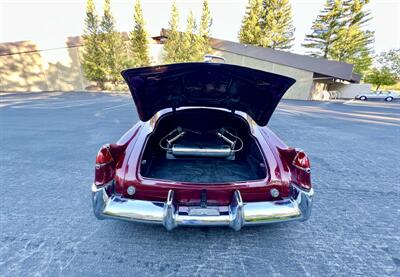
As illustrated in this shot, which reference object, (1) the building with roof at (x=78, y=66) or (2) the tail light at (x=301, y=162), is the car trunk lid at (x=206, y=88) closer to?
(2) the tail light at (x=301, y=162)

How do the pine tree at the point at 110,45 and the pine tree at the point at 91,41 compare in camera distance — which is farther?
the pine tree at the point at 110,45

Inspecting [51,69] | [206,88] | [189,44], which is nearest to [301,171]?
[206,88]

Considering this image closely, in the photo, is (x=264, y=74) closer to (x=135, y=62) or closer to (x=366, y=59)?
(x=135, y=62)

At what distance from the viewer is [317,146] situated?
457cm

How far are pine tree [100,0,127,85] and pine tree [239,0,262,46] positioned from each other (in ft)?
55.8

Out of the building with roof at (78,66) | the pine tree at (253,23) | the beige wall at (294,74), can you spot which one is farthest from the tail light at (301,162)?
the pine tree at (253,23)

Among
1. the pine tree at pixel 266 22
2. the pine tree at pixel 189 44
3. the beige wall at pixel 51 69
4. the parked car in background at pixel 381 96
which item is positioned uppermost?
the pine tree at pixel 266 22

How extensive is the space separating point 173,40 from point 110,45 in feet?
24.5

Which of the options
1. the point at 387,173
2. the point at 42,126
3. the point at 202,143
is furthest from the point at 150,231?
the point at 42,126

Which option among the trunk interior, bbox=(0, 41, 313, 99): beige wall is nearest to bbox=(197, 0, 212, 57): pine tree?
bbox=(0, 41, 313, 99): beige wall

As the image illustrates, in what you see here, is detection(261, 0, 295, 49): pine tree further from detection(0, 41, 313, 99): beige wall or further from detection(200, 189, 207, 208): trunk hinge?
detection(200, 189, 207, 208): trunk hinge

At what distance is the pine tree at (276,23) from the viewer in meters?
26.7

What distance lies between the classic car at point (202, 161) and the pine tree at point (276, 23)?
29855 mm

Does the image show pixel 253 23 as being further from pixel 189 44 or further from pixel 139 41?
pixel 139 41
